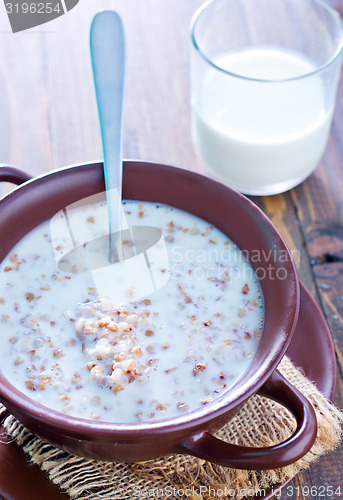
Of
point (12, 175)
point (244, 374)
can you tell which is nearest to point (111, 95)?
point (12, 175)

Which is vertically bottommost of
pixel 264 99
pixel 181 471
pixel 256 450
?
pixel 181 471

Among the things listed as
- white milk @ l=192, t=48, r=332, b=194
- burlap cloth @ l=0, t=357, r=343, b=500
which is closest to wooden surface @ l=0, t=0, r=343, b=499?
white milk @ l=192, t=48, r=332, b=194

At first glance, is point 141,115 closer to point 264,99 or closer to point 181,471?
point 264,99

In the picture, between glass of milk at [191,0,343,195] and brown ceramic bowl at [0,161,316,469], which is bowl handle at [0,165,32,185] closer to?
brown ceramic bowl at [0,161,316,469]

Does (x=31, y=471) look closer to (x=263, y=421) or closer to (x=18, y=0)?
(x=263, y=421)

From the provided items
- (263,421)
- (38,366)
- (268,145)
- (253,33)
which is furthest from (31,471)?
(253,33)

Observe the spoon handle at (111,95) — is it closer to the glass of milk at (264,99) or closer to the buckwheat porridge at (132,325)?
the buckwheat porridge at (132,325)

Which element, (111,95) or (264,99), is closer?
(111,95)

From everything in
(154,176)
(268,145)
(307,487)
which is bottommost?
(307,487)
